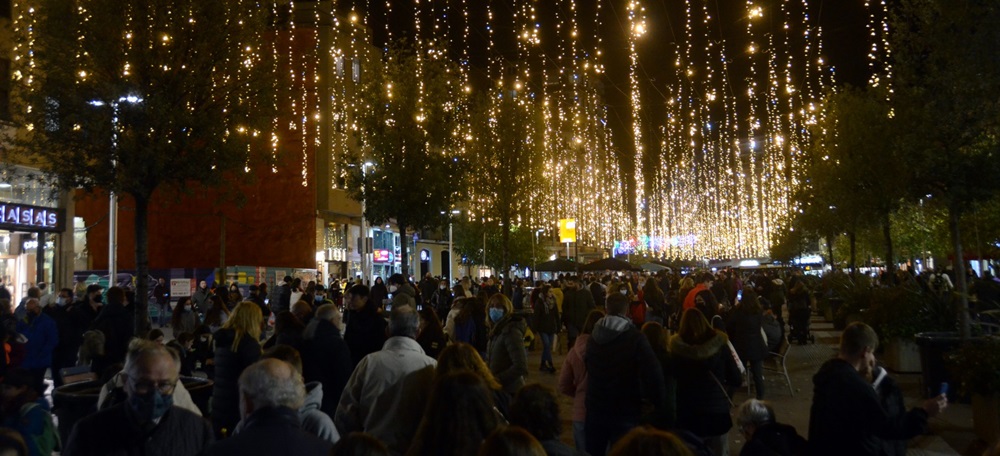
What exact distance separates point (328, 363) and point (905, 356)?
1107 cm

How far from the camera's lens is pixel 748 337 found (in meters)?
11.9

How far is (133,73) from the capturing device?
38.6ft

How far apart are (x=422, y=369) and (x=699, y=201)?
3945 inches

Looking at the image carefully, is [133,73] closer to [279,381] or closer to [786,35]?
[279,381]

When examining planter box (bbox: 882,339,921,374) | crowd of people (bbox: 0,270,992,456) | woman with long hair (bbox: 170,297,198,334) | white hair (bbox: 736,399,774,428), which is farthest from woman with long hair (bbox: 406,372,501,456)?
planter box (bbox: 882,339,921,374)

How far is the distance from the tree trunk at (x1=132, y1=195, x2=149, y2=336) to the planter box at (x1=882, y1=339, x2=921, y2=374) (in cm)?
1164

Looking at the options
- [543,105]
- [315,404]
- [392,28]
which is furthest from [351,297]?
[392,28]

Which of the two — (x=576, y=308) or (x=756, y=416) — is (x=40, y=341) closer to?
(x=756, y=416)

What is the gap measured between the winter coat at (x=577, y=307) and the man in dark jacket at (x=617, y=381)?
10902 millimetres

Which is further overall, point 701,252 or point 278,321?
point 701,252

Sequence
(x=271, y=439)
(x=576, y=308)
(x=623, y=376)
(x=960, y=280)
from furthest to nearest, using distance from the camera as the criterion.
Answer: (x=576, y=308)
(x=960, y=280)
(x=623, y=376)
(x=271, y=439)

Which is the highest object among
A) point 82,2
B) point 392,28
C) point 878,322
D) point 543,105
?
point 392,28

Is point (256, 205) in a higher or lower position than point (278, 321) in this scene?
higher

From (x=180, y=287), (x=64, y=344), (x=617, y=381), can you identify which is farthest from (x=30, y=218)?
(x=617, y=381)
